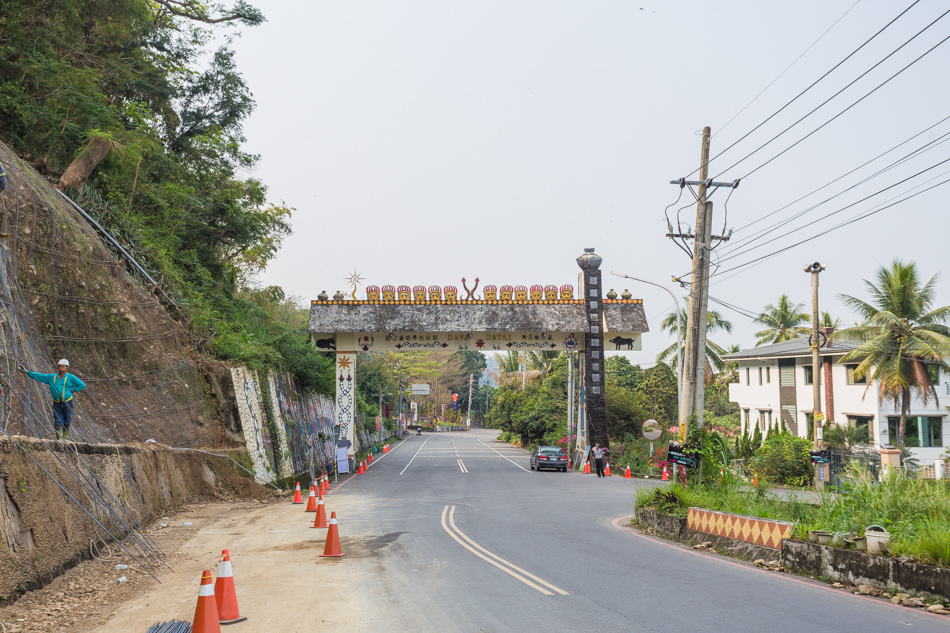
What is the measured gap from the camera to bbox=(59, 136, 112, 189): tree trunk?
22234 millimetres

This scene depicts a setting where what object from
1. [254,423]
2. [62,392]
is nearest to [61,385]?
[62,392]

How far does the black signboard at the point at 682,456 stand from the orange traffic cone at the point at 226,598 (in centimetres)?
1144

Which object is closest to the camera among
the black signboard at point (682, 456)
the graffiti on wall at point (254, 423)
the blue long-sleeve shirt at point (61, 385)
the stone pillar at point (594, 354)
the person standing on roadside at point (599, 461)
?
the blue long-sleeve shirt at point (61, 385)

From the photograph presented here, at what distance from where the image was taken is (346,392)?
35781mm

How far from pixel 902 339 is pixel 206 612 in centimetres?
3384

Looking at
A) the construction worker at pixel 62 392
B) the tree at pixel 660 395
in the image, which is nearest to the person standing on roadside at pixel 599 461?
the tree at pixel 660 395

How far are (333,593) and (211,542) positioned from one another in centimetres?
577

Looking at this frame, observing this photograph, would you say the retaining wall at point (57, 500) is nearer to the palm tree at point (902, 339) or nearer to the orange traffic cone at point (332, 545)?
the orange traffic cone at point (332, 545)

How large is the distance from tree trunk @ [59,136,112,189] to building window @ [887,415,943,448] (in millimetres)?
36271

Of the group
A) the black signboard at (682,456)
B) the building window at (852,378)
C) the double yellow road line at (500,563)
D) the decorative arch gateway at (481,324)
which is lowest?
the double yellow road line at (500,563)

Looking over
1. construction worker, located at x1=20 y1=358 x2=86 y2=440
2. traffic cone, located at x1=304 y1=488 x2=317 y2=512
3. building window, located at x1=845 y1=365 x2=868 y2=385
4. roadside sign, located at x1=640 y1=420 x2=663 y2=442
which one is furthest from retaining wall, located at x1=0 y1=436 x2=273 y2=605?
building window, located at x1=845 y1=365 x2=868 y2=385

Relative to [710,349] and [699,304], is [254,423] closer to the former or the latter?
[699,304]

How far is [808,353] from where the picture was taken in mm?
38531

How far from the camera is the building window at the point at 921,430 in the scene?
1398 inches
